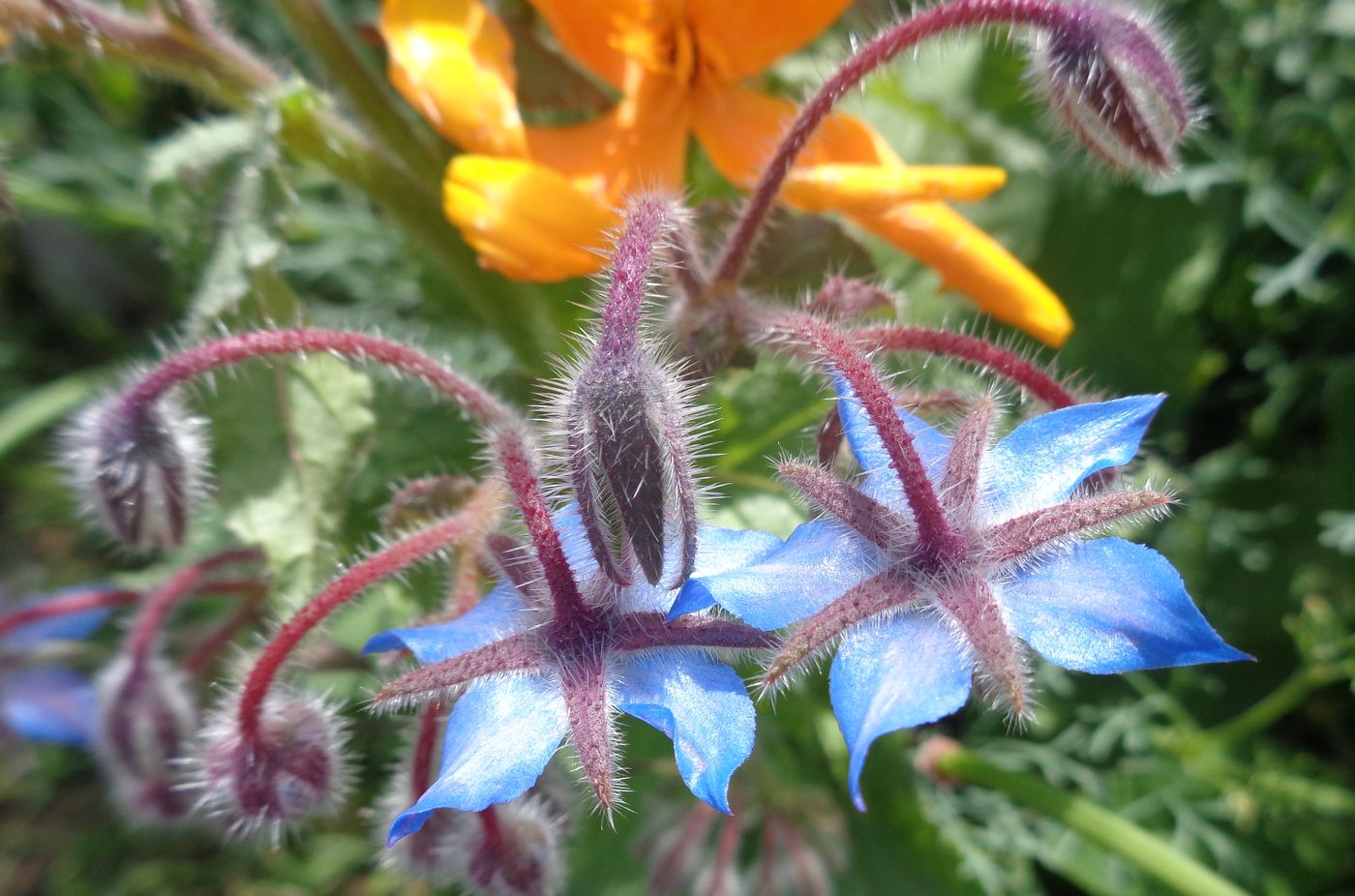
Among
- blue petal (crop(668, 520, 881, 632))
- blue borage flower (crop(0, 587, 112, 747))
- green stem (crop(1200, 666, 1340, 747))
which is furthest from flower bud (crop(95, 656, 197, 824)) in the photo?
green stem (crop(1200, 666, 1340, 747))

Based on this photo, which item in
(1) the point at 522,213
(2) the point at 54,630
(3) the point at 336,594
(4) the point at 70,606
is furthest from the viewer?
(2) the point at 54,630

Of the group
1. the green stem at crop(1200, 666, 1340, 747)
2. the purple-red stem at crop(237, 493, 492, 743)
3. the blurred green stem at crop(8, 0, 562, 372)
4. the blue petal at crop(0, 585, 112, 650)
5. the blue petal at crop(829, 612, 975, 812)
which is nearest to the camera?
the blue petal at crop(829, 612, 975, 812)

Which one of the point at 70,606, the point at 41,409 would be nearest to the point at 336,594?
the point at 70,606

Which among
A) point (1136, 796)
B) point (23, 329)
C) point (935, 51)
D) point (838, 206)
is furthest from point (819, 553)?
point (23, 329)

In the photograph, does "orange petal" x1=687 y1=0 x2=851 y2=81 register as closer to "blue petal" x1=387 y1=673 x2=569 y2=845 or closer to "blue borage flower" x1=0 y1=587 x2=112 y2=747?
"blue petal" x1=387 y1=673 x2=569 y2=845

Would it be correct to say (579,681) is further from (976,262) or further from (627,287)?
(976,262)
